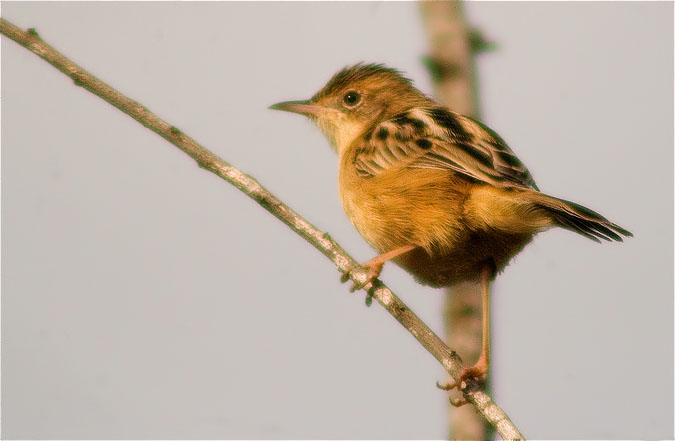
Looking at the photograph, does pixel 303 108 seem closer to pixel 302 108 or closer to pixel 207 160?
pixel 302 108

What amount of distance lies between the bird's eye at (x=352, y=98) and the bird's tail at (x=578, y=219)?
219 centimetres

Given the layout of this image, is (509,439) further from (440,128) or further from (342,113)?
(342,113)

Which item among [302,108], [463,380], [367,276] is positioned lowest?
[463,380]

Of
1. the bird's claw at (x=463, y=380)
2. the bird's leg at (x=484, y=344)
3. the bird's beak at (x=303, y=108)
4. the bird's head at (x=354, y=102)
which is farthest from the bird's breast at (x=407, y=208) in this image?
the bird's beak at (x=303, y=108)

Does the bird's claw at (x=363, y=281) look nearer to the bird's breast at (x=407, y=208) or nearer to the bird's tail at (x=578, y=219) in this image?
the bird's breast at (x=407, y=208)

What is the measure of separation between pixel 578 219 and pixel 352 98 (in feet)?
8.25

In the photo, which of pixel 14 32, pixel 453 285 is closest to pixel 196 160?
pixel 14 32

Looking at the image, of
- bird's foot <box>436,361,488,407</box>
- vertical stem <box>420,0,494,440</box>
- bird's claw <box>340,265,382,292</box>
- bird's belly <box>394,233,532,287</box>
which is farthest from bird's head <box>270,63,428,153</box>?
bird's foot <box>436,361,488,407</box>

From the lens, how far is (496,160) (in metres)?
4.29

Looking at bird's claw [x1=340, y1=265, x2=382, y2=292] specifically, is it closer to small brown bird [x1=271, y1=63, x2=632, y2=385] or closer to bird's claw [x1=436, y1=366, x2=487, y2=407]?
small brown bird [x1=271, y1=63, x2=632, y2=385]

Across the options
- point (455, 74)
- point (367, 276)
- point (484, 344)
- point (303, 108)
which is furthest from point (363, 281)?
point (303, 108)

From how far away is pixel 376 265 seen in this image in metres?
4.20

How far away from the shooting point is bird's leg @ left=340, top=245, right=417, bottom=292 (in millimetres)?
3922

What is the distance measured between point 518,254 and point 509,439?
165 cm
